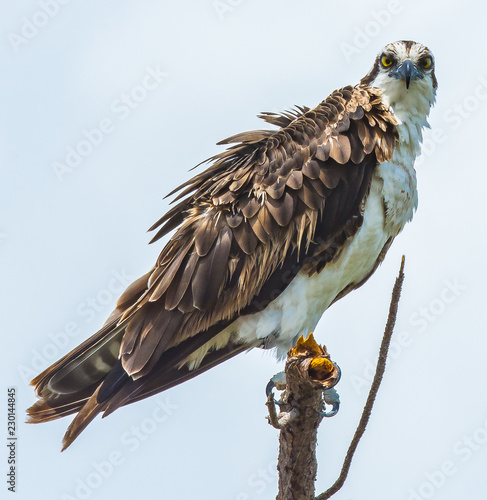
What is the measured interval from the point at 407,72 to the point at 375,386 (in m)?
2.80

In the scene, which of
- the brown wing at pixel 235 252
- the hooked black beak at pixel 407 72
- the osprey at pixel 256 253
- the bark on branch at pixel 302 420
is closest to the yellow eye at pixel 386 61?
the hooked black beak at pixel 407 72

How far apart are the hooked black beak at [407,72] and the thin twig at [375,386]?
2288mm

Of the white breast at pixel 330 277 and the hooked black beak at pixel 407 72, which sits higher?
the hooked black beak at pixel 407 72

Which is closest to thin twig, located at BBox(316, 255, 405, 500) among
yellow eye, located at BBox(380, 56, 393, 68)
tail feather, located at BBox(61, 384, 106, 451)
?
tail feather, located at BBox(61, 384, 106, 451)

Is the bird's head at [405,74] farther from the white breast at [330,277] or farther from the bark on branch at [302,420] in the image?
the bark on branch at [302,420]

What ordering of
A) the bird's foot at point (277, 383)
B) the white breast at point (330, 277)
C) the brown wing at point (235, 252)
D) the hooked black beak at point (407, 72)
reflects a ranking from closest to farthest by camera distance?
the bird's foot at point (277, 383), the brown wing at point (235, 252), the white breast at point (330, 277), the hooked black beak at point (407, 72)

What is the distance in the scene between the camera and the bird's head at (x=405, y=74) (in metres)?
6.68

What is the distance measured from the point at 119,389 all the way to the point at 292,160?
7.15ft

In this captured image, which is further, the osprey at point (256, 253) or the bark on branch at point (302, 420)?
the osprey at point (256, 253)

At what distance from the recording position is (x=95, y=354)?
6.37 metres

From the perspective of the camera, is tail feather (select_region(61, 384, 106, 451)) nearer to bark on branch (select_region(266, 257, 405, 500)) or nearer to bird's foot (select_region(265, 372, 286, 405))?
bird's foot (select_region(265, 372, 286, 405))

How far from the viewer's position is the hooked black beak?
659 centimetres

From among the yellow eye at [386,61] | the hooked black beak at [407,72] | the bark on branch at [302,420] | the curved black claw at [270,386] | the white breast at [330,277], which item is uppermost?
the yellow eye at [386,61]

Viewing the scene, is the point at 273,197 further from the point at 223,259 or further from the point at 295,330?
the point at 295,330
